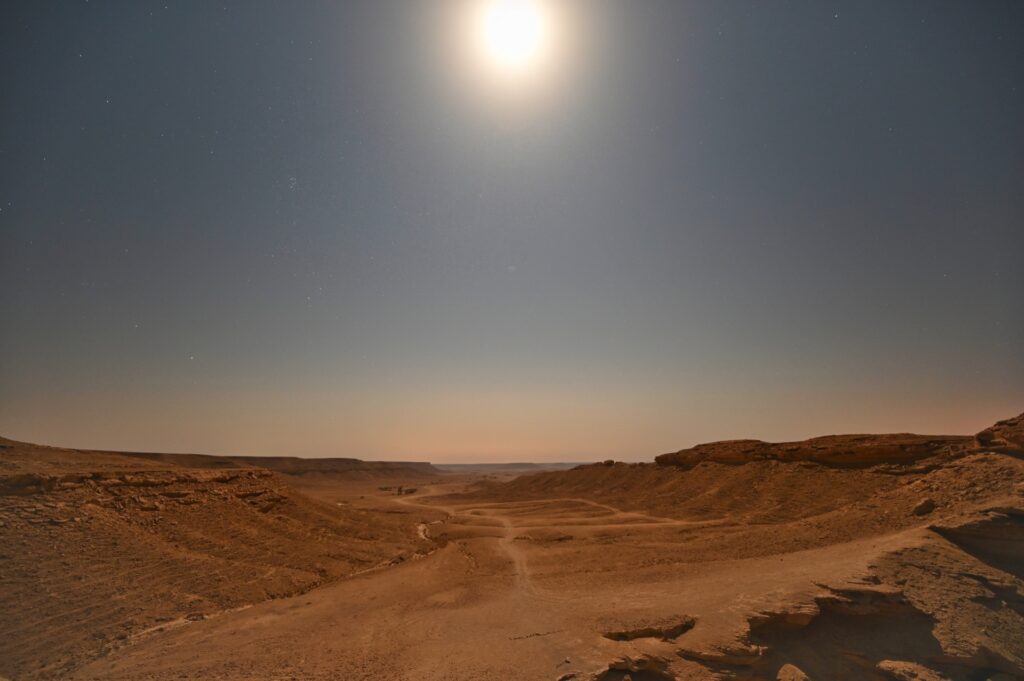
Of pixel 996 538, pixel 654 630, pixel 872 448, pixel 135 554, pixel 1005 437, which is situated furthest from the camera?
pixel 872 448

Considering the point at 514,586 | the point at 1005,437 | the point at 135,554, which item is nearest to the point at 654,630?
the point at 514,586

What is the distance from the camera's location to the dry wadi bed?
10727mm

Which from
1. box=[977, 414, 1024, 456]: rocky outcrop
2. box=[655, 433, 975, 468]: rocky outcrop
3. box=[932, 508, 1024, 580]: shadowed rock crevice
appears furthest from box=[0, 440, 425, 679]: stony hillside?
box=[977, 414, 1024, 456]: rocky outcrop

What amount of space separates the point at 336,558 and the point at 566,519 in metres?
17.9

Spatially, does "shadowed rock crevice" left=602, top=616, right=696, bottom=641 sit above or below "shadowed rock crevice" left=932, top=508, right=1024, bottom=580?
below

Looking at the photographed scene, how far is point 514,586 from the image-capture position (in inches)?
657

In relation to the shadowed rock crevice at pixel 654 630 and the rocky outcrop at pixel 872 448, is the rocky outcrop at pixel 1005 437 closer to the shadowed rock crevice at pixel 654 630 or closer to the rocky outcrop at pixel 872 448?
the rocky outcrop at pixel 872 448

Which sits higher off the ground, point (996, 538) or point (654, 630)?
point (996, 538)

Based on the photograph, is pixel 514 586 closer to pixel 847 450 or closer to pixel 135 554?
pixel 135 554

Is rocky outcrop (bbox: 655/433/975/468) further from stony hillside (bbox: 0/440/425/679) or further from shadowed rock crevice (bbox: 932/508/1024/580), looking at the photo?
stony hillside (bbox: 0/440/425/679)

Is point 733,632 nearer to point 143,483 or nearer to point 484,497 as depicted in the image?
point 143,483

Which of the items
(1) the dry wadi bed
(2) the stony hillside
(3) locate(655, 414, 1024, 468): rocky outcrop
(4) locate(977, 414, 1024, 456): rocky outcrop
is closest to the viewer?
(1) the dry wadi bed

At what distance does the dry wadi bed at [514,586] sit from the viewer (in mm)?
10727

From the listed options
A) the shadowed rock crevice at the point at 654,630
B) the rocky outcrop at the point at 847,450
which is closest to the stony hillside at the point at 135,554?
the shadowed rock crevice at the point at 654,630
